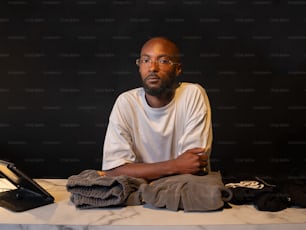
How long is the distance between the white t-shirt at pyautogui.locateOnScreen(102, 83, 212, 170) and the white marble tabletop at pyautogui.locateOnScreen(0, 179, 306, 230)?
0.32 m

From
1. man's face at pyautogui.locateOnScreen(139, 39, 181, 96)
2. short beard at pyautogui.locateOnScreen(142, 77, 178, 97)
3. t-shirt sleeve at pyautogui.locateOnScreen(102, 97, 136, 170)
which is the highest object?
man's face at pyautogui.locateOnScreen(139, 39, 181, 96)

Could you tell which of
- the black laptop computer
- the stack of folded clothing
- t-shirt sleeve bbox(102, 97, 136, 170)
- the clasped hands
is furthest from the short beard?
the black laptop computer

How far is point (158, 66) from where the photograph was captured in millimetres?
1357

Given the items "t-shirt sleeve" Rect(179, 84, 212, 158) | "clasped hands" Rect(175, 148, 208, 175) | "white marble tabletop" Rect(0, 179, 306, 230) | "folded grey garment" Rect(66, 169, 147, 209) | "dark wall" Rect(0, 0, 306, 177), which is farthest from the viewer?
"dark wall" Rect(0, 0, 306, 177)

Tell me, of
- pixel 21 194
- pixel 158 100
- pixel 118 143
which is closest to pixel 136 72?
pixel 158 100

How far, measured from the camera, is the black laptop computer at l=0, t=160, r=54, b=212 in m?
1.05

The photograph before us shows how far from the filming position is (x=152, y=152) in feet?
4.47

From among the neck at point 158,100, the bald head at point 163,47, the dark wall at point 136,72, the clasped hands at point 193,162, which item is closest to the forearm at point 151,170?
the clasped hands at point 193,162

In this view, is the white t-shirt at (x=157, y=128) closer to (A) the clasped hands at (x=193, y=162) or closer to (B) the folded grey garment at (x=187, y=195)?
(A) the clasped hands at (x=193, y=162)

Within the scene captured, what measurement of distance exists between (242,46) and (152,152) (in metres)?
1.51

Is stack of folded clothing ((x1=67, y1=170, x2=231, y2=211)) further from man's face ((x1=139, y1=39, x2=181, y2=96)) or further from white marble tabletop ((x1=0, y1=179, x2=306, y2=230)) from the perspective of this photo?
man's face ((x1=139, y1=39, x2=181, y2=96))

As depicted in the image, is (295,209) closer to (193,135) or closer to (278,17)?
(193,135)

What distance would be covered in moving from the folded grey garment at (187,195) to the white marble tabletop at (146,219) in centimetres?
2

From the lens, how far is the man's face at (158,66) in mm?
1354
